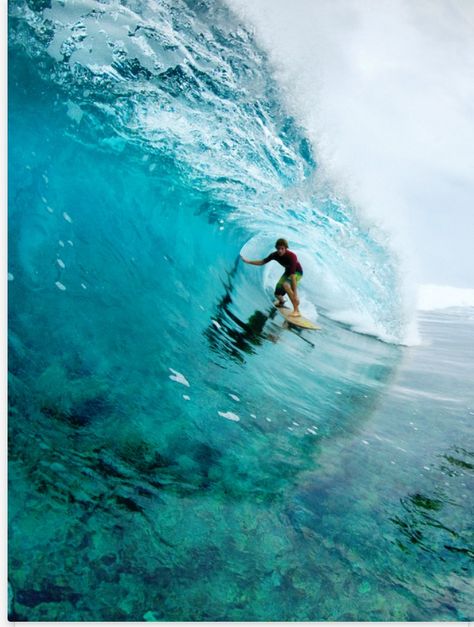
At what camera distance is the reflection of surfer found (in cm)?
275

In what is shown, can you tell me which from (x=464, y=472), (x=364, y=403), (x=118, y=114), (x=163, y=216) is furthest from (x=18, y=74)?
(x=464, y=472)

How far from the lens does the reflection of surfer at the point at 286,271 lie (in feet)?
9.02

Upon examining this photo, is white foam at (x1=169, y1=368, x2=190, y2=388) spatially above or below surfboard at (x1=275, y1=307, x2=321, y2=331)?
below

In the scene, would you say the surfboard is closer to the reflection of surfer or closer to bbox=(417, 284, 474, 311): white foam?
the reflection of surfer

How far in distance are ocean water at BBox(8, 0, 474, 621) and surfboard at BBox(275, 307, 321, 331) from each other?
0.13 m

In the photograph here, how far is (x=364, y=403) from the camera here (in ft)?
7.98

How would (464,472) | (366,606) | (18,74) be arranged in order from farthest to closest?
(464,472), (18,74), (366,606)

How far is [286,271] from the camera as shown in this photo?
9.75ft

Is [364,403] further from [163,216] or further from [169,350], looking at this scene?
[163,216]

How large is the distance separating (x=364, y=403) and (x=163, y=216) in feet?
6.08

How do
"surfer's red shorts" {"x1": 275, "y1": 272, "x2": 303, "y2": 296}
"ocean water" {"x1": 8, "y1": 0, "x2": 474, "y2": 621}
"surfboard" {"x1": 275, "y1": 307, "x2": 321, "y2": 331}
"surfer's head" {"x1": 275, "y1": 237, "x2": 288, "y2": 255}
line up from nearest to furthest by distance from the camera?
"ocean water" {"x1": 8, "y1": 0, "x2": 474, "y2": 621} < "surfer's head" {"x1": 275, "y1": 237, "x2": 288, "y2": 255} < "surfer's red shorts" {"x1": 275, "y1": 272, "x2": 303, "y2": 296} < "surfboard" {"x1": 275, "y1": 307, "x2": 321, "y2": 331}

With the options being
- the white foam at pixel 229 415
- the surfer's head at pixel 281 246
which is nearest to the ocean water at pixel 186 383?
the white foam at pixel 229 415

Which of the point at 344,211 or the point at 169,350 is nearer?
the point at 169,350

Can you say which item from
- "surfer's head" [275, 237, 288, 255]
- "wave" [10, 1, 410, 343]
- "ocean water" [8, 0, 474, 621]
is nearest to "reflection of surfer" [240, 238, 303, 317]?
"surfer's head" [275, 237, 288, 255]
